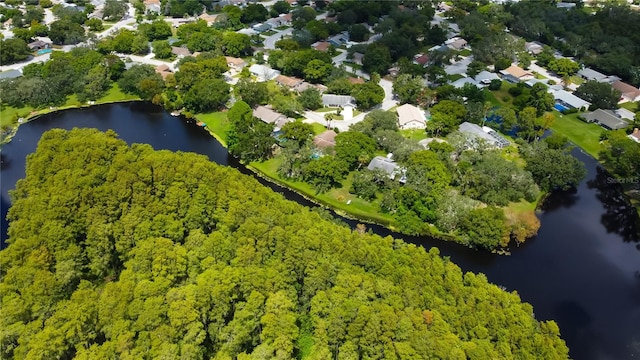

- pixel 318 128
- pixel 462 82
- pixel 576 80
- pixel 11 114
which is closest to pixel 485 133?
pixel 462 82

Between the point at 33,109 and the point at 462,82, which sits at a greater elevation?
the point at 462,82

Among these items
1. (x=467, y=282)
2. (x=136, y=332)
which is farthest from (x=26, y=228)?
(x=467, y=282)

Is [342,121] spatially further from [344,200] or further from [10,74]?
[10,74]

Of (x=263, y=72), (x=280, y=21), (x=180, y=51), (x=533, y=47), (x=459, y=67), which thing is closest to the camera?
(x=263, y=72)

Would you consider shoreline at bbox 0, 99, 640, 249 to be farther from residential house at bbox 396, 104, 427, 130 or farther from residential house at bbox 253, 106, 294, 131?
residential house at bbox 396, 104, 427, 130

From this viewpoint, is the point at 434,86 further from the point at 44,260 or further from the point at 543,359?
the point at 44,260

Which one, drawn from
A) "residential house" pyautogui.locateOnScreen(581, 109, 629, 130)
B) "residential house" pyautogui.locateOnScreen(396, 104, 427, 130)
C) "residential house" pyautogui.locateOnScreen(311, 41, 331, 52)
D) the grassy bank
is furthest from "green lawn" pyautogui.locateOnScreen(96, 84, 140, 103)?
"residential house" pyautogui.locateOnScreen(581, 109, 629, 130)
